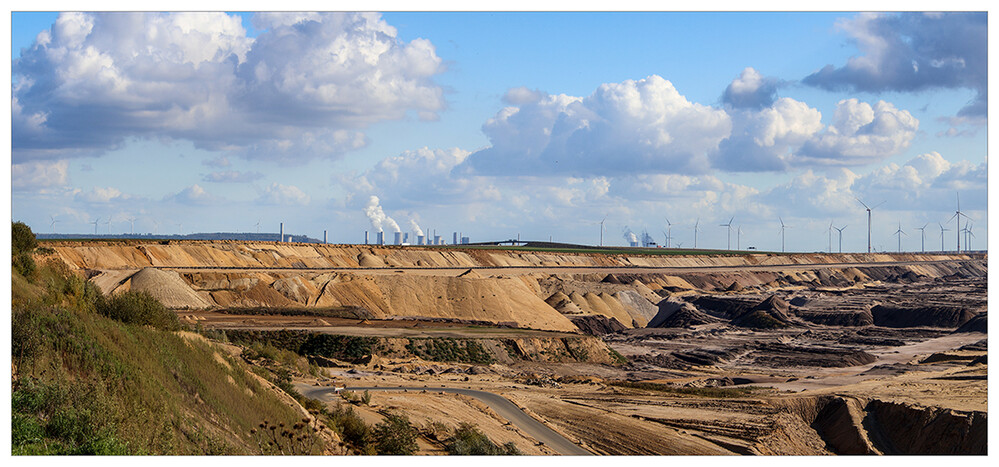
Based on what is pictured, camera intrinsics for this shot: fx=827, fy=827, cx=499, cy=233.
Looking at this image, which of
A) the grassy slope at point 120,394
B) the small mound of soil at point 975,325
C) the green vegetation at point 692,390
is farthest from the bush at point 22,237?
the small mound of soil at point 975,325

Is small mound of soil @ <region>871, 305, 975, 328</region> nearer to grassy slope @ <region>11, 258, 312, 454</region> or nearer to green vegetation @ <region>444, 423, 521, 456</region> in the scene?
green vegetation @ <region>444, 423, 521, 456</region>

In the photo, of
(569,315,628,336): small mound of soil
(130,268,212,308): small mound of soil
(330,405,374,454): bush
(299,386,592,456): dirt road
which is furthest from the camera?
(569,315,628,336): small mound of soil

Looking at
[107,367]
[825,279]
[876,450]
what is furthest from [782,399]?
[825,279]

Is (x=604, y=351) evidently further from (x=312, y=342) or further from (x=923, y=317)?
(x=923, y=317)

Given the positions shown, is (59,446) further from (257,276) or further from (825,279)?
(825,279)

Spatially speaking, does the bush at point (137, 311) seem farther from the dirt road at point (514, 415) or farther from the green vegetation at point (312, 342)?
the green vegetation at point (312, 342)

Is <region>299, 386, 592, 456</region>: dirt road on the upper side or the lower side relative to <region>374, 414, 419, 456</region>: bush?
lower

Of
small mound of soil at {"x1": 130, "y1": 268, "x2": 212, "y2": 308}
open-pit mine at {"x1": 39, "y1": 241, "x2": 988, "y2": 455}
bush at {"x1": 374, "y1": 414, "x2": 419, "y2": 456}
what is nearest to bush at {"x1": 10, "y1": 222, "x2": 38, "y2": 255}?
open-pit mine at {"x1": 39, "y1": 241, "x2": 988, "y2": 455}
